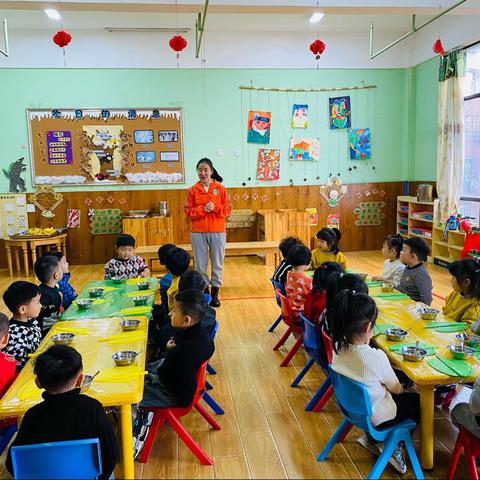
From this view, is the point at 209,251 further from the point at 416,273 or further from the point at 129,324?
the point at 129,324

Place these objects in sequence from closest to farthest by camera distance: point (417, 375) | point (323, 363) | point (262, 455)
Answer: point (417, 375), point (262, 455), point (323, 363)

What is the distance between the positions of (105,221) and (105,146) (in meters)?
1.24

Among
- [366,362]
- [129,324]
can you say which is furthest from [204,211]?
[366,362]

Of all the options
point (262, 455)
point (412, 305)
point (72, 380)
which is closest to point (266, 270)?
point (412, 305)

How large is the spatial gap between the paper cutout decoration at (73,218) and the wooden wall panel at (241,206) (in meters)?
0.07

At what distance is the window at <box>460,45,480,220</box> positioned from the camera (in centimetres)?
667

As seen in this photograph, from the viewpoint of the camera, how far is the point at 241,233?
26.8 feet

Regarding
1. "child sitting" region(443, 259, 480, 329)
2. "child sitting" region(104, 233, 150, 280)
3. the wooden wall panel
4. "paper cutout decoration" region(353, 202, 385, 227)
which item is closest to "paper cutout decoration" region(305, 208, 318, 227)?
the wooden wall panel

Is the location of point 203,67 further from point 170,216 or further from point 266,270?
point 266,270

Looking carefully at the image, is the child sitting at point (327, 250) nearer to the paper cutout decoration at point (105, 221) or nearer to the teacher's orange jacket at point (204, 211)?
the teacher's orange jacket at point (204, 211)

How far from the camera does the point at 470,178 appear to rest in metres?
6.96

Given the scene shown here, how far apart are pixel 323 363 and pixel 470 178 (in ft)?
17.4

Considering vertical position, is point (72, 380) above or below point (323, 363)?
above

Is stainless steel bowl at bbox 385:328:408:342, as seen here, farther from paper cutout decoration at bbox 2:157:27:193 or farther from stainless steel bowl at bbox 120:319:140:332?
paper cutout decoration at bbox 2:157:27:193
